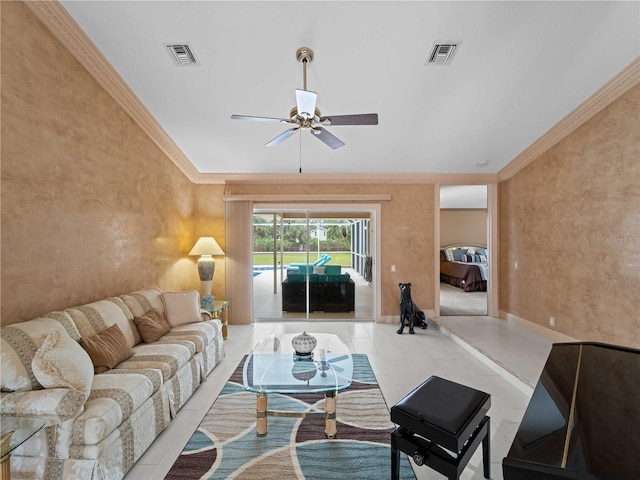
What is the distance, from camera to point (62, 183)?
106 inches

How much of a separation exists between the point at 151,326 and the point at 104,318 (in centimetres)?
46

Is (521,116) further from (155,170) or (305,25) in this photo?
(155,170)

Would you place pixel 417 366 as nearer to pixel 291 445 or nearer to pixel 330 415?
pixel 330 415

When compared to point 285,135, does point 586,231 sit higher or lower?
lower

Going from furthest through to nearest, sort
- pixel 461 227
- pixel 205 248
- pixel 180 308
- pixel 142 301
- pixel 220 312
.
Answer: pixel 461 227
pixel 205 248
pixel 220 312
pixel 180 308
pixel 142 301

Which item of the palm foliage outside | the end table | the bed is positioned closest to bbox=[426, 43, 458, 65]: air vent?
the palm foliage outside

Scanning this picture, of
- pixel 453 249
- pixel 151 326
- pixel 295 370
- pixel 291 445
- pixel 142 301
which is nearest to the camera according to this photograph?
pixel 291 445

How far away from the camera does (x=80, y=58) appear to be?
9.32 ft

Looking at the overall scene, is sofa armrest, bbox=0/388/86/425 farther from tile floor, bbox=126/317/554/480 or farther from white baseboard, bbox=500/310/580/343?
white baseboard, bbox=500/310/580/343

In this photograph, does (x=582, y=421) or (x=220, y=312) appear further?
(x=220, y=312)

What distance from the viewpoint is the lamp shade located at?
498 centimetres

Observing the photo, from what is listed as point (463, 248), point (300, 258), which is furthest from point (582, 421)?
point (463, 248)

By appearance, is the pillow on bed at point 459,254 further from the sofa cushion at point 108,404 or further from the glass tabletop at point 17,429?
the glass tabletop at point 17,429

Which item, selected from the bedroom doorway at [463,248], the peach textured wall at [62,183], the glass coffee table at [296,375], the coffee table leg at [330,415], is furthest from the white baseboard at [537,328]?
the peach textured wall at [62,183]
